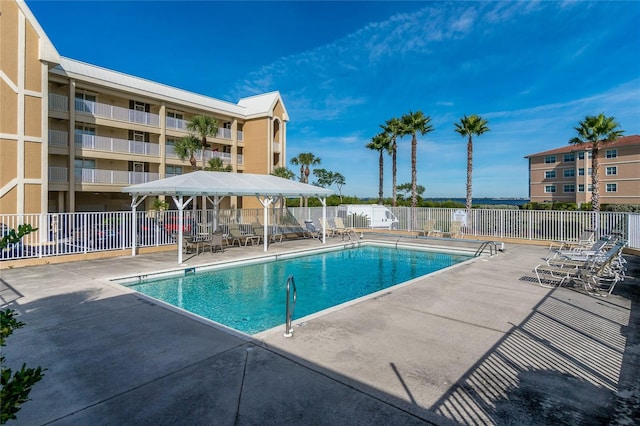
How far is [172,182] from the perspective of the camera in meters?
13.1

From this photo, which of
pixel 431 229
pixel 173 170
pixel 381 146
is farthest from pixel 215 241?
pixel 381 146

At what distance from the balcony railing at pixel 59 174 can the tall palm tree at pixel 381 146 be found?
25.3 meters

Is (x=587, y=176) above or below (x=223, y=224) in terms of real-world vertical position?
above

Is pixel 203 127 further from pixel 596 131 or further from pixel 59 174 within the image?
pixel 596 131

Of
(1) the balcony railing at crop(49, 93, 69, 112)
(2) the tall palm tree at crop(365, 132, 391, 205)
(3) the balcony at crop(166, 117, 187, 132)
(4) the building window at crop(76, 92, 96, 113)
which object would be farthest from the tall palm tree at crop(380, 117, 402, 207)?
(1) the balcony railing at crop(49, 93, 69, 112)

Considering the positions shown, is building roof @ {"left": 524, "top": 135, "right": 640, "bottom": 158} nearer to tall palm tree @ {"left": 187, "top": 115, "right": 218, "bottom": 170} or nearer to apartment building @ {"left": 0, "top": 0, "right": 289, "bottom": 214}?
apartment building @ {"left": 0, "top": 0, "right": 289, "bottom": 214}

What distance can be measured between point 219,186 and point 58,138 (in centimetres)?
1536

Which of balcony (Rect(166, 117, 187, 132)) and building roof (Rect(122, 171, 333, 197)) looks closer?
building roof (Rect(122, 171, 333, 197))

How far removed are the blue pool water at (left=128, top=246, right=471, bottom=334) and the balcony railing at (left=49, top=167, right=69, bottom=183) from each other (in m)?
16.4

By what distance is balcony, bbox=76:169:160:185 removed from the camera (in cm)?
2294

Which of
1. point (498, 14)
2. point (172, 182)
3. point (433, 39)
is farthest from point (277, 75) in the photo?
point (172, 182)

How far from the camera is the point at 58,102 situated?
22078 millimetres

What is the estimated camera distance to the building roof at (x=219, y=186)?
12.5 meters

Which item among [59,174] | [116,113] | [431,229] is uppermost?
[116,113]
